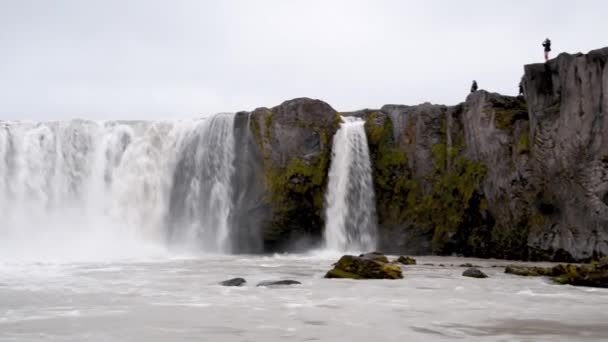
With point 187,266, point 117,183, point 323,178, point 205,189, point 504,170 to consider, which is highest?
point 504,170

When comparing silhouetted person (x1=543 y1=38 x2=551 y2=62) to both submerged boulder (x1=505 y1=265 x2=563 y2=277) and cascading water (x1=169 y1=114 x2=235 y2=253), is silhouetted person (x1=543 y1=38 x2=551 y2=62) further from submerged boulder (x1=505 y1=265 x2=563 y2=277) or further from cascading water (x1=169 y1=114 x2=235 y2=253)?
cascading water (x1=169 y1=114 x2=235 y2=253)

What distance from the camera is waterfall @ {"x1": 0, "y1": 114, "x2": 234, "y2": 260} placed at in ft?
116

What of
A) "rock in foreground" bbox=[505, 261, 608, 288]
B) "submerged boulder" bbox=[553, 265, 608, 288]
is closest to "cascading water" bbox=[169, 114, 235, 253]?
"rock in foreground" bbox=[505, 261, 608, 288]

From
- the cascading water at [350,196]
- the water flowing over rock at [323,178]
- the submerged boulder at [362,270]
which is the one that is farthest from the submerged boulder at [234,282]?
the cascading water at [350,196]

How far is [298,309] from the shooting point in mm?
11367

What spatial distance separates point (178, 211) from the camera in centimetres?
3638

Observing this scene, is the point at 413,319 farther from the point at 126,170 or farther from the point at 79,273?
the point at 126,170

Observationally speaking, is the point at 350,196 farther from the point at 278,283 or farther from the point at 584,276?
the point at 278,283

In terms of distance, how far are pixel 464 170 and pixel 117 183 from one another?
787 inches

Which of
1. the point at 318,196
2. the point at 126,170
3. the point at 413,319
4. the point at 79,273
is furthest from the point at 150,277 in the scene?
the point at 126,170

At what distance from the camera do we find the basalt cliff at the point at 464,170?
2517 cm

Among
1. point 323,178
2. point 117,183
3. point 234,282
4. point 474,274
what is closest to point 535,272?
point 474,274

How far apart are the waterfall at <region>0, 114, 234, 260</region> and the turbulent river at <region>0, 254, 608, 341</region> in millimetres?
17262

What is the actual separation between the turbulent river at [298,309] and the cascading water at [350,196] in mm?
15127
